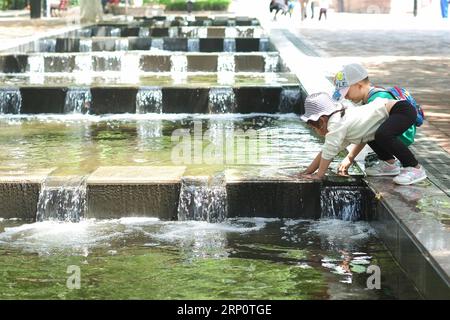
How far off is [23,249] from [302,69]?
915cm

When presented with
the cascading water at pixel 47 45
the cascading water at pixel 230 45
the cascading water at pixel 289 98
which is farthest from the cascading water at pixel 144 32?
the cascading water at pixel 289 98

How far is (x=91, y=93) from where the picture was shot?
1348cm

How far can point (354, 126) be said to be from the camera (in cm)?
735

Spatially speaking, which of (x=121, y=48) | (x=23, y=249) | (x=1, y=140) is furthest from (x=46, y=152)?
(x=121, y=48)

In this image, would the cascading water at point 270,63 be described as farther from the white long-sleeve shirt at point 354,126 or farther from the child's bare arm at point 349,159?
the white long-sleeve shirt at point 354,126

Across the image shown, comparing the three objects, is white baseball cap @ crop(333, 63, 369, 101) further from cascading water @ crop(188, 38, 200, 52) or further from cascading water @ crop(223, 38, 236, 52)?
cascading water @ crop(188, 38, 200, 52)

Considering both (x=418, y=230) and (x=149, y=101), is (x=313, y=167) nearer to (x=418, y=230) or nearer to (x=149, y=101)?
(x=418, y=230)

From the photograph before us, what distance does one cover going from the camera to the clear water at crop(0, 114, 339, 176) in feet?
28.8

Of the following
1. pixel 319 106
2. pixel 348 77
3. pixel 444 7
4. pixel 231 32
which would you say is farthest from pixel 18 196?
pixel 444 7

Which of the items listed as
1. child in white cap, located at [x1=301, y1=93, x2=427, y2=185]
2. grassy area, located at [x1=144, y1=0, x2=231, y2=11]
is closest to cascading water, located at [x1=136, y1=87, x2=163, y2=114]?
child in white cap, located at [x1=301, y1=93, x2=427, y2=185]

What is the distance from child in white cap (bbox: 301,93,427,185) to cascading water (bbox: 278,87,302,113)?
5.68m

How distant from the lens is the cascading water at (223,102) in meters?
13.3

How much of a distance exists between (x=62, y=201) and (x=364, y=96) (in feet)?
7.80

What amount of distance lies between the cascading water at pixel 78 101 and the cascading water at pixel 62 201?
563 centimetres
